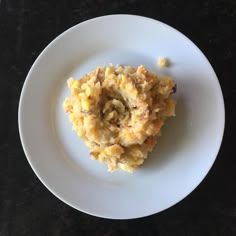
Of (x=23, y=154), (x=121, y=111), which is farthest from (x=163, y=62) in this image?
(x=23, y=154)

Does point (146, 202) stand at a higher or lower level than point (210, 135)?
lower

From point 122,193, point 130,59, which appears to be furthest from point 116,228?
point 130,59

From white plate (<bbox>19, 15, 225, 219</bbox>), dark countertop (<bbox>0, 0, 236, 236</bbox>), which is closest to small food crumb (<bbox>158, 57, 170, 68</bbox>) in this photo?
white plate (<bbox>19, 15, 225, 219</bbox>)

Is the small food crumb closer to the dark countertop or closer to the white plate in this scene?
the white plate

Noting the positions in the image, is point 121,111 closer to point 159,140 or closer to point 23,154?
point 159,140

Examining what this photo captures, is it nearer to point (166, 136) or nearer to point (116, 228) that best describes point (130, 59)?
point (166, 136)

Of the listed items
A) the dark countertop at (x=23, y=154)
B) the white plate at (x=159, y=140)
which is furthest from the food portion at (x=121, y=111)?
the dark countertop at (x=23, y=154)

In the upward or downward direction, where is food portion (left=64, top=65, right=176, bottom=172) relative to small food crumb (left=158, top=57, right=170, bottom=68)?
downward
